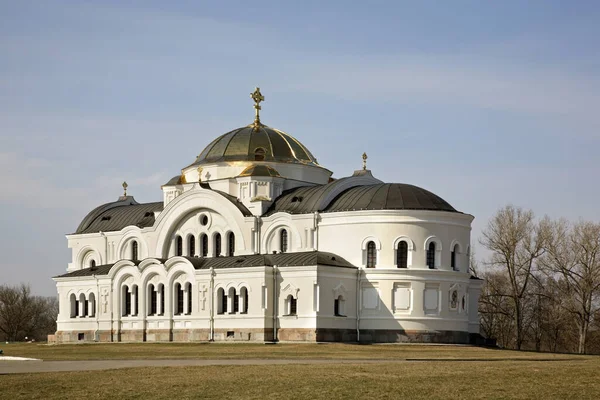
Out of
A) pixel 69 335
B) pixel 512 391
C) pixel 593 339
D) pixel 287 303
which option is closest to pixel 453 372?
pixel 512 391

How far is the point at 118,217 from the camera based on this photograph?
9500cm

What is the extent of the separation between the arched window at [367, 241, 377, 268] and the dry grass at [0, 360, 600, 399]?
120 feet

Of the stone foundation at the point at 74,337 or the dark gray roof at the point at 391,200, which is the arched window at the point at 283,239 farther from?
the stone foundation at the point at 74,337

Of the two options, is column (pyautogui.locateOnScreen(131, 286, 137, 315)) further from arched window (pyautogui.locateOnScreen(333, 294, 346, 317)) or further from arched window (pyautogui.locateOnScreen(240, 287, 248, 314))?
arched window (pyautogui.locateOnScreen(333, 294, 346, 317))

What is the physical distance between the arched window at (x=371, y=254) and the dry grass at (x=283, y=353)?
762 cm

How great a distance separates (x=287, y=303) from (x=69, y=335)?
23770mm

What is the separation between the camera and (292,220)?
3167 inches

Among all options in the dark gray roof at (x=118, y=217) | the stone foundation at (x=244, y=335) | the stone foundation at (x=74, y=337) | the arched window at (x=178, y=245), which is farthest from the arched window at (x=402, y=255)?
the stone foundation at (x=74, y=337)

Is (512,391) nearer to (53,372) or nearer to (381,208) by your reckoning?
(53,372)

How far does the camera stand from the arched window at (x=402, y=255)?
76.2m

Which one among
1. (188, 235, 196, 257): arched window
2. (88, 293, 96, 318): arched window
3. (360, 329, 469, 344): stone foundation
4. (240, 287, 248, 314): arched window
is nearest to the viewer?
(360, 329, 469, 344): stone foundation

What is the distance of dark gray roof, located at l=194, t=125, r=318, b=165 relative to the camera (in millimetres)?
87938

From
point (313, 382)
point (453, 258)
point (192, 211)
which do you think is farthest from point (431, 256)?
point (313, 382)

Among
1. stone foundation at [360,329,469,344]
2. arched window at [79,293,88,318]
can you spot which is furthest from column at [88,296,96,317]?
stone foundation at [360,329,469,344]
